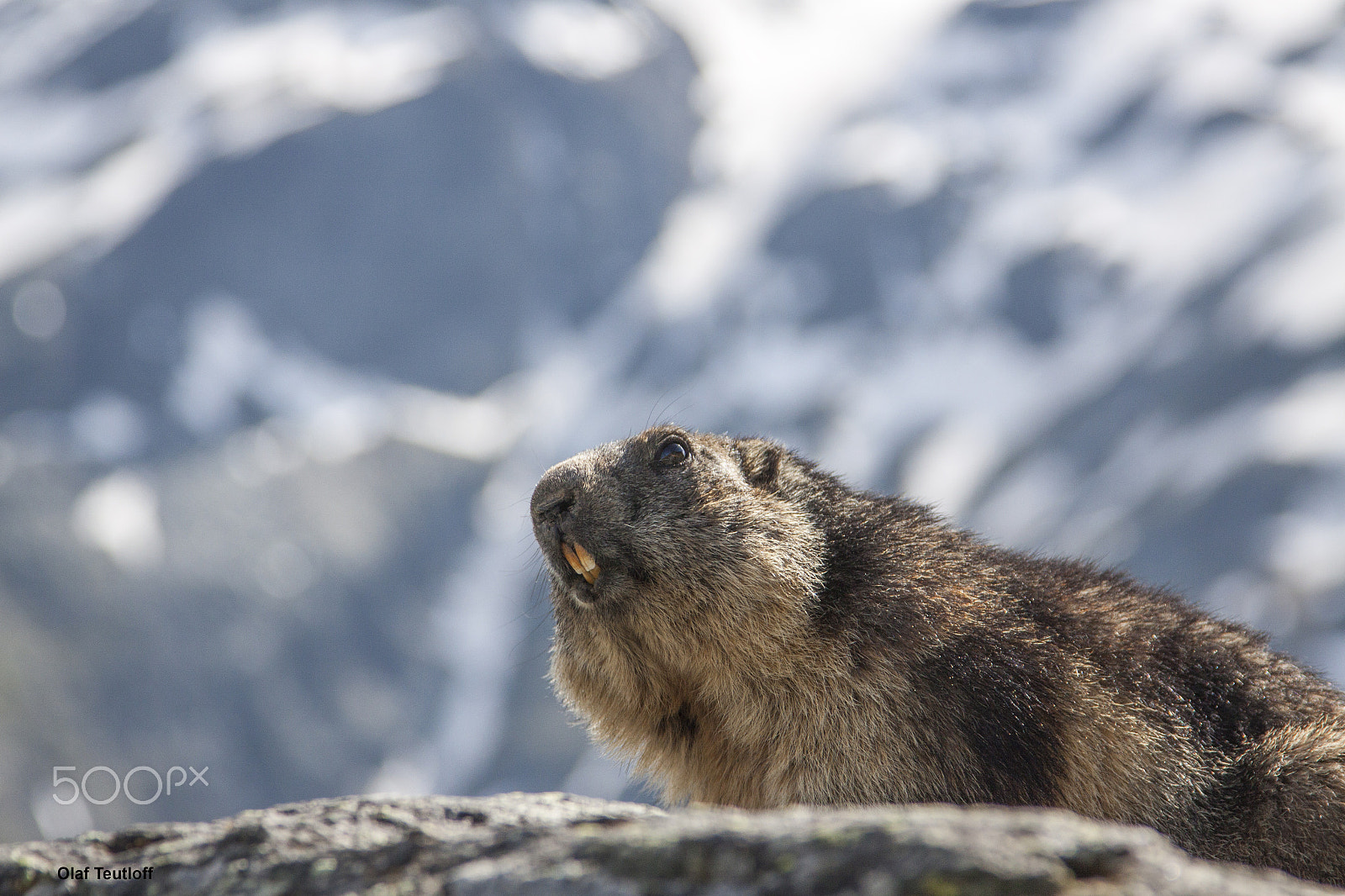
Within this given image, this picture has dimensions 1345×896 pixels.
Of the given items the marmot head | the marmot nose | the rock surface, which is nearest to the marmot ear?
the marmot head

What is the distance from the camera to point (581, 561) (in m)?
8.94

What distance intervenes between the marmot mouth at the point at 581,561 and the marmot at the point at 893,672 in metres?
0.02

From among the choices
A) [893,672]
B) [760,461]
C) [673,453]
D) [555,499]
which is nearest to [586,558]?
[555,499]

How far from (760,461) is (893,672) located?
2693mm

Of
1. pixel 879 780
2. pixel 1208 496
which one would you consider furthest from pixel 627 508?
pixel 1208 496

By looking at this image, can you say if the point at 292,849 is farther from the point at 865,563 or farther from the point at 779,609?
the point at 865,563

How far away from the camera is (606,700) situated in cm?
955

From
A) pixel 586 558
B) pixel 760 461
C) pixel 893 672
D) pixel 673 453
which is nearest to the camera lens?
pixel 893 672

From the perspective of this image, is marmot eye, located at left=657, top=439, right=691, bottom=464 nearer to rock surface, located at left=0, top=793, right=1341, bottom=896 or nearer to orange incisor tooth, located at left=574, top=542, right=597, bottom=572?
orange incisor tooth, located at left=574, top=542, right=597, bottom=572

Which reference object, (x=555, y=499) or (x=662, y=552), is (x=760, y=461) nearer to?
(x=662, y=552)

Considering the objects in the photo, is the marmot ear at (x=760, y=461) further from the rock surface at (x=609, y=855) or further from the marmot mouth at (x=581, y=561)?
the rock surface at (x=609, y=855)

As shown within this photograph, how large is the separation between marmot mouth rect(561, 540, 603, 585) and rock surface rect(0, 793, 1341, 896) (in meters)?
3.04

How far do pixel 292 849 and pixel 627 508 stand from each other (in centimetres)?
433

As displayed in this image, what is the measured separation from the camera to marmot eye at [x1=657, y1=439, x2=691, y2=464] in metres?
9.67
